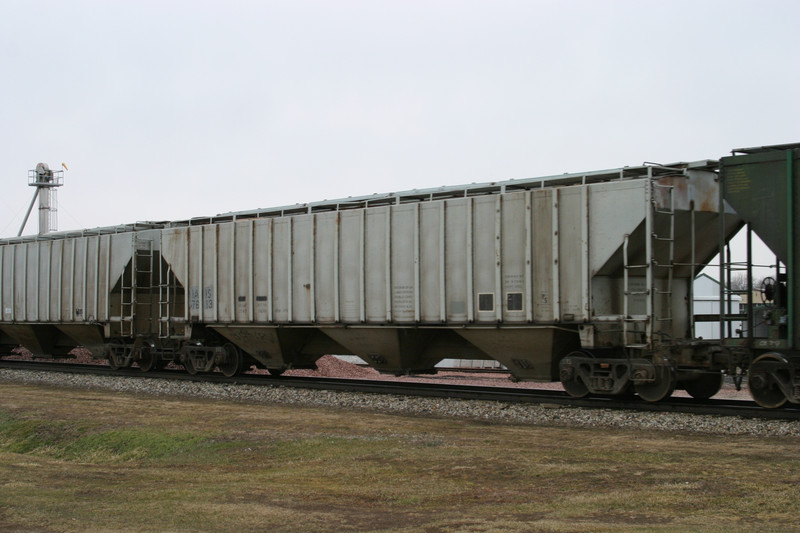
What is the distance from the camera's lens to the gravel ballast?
40.1 feet

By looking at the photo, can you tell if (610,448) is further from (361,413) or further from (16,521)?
(16,521)

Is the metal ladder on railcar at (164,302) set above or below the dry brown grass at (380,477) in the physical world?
above

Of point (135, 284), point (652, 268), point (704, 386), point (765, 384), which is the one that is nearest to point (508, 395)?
point (704, 386)

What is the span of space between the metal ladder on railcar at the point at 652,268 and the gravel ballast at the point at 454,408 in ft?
5.20

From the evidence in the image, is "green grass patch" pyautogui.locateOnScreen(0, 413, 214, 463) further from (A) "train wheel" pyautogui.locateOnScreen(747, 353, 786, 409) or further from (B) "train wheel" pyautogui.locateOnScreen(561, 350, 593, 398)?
(A) "train wheel" pyautogui.locateOnScreen(747, 353, 786, 409)

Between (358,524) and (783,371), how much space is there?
8893mm

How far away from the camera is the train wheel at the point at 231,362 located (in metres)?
21.3

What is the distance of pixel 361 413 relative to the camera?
48.5ft

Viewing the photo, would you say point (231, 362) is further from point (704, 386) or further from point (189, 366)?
point (704, 386)

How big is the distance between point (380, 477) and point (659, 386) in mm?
7110

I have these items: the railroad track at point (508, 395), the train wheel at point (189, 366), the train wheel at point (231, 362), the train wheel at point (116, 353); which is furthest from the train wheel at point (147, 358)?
Result: the train wheel at point (231, 362)

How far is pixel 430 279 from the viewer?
16812 mm

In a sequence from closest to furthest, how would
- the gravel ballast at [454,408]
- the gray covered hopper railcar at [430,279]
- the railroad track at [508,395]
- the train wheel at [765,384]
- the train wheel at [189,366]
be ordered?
the gravel ballast at [454,408] → the train wheel at [765,384] → the railroad track at [508,395] → the gray covered hopper railcar at [430,279] → the train wheel at [189,366]

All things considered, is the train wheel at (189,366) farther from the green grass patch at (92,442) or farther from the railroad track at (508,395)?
the green grass patch at (92,442)
